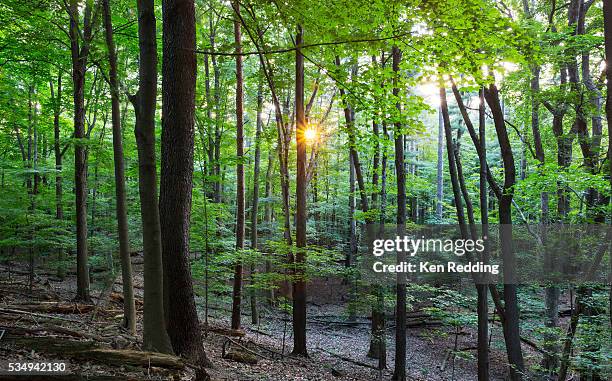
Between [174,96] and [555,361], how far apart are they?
42.3ft

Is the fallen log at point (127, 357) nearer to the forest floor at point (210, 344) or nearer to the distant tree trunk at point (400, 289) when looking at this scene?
the forest floor at point (210, 344)

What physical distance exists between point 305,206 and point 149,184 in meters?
6.22

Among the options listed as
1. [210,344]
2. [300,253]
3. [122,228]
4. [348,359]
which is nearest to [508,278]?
[300,253]

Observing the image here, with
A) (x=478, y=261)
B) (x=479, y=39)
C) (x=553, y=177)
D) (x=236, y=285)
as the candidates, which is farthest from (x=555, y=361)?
(x=479, y=39)

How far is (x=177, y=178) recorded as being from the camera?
5.14 meters

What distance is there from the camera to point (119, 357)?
4043 millimetres

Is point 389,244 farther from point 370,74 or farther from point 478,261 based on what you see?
point 370,74

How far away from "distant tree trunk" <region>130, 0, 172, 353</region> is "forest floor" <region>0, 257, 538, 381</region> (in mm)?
418

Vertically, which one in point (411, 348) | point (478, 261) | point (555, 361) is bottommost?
point (411, 348)

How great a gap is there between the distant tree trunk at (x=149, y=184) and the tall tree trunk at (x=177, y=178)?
58 cm

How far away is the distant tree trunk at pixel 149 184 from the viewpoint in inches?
170

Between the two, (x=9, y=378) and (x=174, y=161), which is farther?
(x=174, y=161)

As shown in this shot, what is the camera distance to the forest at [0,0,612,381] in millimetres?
5000

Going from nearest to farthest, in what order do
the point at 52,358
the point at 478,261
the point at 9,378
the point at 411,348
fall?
the point at 9,378 < the point at 52,358 < the point at 478,261 < the point at 411,348
